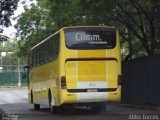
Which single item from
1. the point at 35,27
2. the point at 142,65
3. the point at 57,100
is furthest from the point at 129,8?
the point at 35,27

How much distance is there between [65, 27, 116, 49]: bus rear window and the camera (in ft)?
77.1

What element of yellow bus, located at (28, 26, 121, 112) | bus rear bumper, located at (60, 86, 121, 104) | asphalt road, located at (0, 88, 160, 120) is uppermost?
yellow bus, located at (28, 26, 121, 112)

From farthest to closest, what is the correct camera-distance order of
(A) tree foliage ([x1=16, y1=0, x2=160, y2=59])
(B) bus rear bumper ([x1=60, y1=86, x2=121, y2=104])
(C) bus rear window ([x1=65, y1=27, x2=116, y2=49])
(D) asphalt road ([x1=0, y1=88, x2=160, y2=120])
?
(A) tree foliage ([x1=16, y1=0, x2=160, y2=59]) < (C) bus rear window ([x1=65, y1=27, x2=116, y2=49]) < (B) bus rear bumper ([x1=60, y1=86, x2=121, y2=104]) < (D) asphalt road ([x1=0, y1=88, x2=160, y2=120])

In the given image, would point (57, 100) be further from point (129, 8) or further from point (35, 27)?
point (35, 27)

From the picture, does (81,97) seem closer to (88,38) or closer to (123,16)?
(88,38)

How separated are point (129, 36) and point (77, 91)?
13.5m

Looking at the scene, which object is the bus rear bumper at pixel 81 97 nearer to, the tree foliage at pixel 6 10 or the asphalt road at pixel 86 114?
the asphalt road at pixel 86 114

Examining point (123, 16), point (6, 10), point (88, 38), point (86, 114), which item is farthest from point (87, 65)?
point (123, 16)

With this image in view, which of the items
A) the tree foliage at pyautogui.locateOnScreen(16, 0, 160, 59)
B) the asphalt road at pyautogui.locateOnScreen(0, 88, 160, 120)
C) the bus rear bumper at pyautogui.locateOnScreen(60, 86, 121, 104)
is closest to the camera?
the asphalt road at pyautogui.locateOnScreen(0, 88, 160, 120)

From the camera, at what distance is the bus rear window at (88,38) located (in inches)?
925

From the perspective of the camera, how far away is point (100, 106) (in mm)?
26234

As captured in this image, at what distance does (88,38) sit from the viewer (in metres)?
23.6

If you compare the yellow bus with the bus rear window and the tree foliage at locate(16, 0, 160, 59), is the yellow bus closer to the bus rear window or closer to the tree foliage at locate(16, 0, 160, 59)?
the bus rear window

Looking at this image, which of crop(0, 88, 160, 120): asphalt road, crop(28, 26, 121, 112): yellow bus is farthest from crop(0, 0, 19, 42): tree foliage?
crop(0, 88, 160, 120): asphalt road
